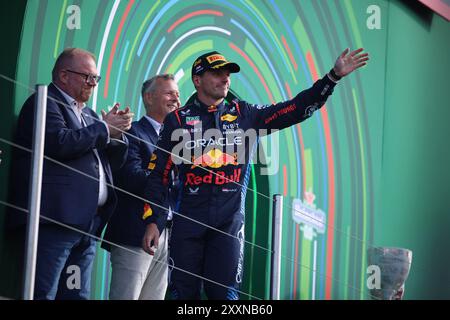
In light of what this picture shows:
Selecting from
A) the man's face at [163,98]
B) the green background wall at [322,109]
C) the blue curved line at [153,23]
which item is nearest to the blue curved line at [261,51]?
the green background wall at [322,109]

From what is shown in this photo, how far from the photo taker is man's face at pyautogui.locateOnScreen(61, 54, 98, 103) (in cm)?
674

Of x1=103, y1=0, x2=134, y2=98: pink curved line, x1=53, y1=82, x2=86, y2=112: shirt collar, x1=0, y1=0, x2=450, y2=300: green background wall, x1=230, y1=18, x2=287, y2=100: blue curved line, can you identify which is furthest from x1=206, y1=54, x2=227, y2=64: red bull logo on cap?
x1=230, y1=18, x2=287, y2=100: blue curved line

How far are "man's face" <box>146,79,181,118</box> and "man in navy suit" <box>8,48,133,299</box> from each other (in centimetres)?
87

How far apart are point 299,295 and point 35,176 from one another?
20.1 feet

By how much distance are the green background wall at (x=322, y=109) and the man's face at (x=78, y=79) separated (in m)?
0.56

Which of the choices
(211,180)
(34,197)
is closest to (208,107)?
(211,180)

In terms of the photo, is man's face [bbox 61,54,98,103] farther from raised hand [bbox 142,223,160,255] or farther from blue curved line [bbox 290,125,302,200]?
blue curved line [bbox 290,125,302,200]

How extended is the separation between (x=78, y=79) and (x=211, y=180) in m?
0.98

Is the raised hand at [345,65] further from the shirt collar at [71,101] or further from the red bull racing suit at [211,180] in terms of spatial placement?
the shirt collar at [71,101]

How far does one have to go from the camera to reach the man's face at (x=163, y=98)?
25.6 ft

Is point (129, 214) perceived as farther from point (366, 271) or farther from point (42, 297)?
point (366, 271)

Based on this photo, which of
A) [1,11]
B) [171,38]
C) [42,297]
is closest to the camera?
[42,297]

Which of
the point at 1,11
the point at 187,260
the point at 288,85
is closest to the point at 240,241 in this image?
the point at 187,260
